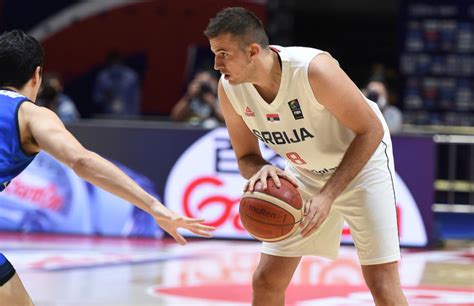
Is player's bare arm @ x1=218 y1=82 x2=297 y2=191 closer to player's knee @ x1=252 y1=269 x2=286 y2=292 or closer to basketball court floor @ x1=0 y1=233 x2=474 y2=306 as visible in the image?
player's knee @ x1=252 y1=269 x2=286 y2=292

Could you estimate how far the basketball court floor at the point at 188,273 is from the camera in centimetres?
829

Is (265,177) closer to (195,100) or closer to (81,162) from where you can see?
(81,162)

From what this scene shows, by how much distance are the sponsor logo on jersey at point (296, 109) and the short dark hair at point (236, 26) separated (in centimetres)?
36

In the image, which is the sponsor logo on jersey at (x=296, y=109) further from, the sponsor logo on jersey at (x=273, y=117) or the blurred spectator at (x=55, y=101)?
the blurred spectator at (x=55, y=101)

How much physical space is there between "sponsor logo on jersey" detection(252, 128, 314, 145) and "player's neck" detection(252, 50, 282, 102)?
0.20 m

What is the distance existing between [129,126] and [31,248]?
193 cm

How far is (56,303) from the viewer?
7.86m

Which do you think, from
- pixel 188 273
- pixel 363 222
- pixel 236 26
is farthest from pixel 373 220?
pixel 188 273

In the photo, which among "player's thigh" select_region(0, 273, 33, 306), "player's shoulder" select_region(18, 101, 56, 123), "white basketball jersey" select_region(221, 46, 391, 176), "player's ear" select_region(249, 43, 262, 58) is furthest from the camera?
"white basketball jersey" select_region(221, 46, 391, 176)

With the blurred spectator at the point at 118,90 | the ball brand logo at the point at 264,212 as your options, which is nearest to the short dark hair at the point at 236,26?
the ball brand logo at the point at 264,212

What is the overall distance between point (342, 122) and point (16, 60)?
66.0 inches

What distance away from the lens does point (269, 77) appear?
5309 millimetres

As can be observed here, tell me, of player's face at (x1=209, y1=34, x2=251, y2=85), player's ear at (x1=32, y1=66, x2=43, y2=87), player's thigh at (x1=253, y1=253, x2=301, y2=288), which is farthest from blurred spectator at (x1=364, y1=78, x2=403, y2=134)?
player's ear at (x1=32, y1=66, x2=43, y2=87)

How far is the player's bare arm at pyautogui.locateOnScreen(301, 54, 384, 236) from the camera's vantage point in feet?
16.7
